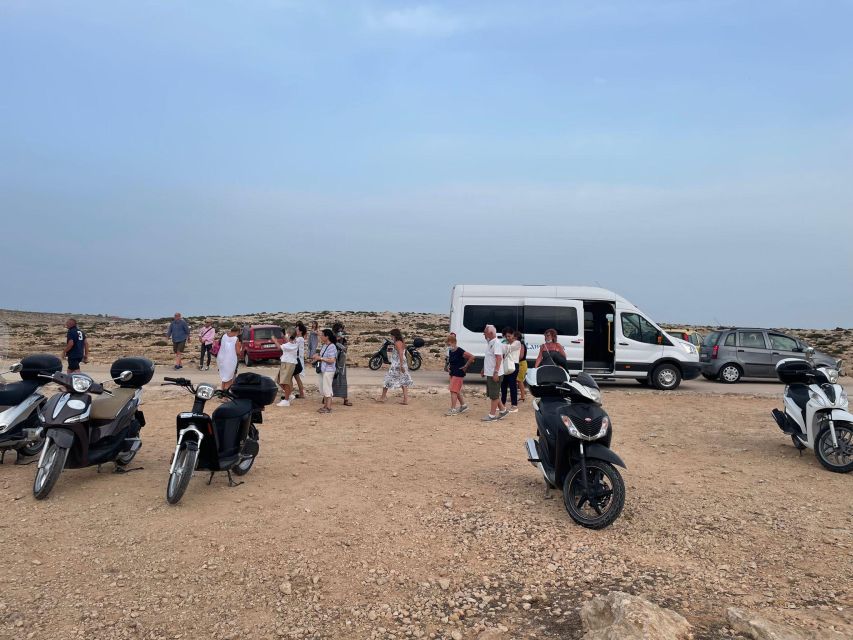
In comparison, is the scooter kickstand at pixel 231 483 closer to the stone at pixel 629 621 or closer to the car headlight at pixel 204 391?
the car headlight at pixel 204 391

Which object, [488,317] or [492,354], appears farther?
[488,317]

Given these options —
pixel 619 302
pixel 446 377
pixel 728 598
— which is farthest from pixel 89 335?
pixel 728 598

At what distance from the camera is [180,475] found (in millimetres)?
5992

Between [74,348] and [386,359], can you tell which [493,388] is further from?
[386,359]

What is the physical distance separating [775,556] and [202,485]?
5267 millimetres

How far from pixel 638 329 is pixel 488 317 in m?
3.84

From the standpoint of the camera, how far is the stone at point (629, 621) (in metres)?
3.22

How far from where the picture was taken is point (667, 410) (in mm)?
12469

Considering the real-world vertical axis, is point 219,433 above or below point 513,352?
below

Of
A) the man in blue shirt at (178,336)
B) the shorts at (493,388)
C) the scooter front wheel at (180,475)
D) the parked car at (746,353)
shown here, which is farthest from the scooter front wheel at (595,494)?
the man in blue shirt at (178,336)

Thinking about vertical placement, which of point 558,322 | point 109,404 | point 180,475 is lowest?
point 180,475

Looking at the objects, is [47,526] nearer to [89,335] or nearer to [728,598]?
[728,598]

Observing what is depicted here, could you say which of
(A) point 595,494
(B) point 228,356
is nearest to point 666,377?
(B) point 228,356

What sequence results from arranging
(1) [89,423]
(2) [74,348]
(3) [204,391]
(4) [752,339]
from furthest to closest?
1. (4) [752,339]
2. (2) [74,348]
3. (1) [89,423]
4. (3) [204,391]
